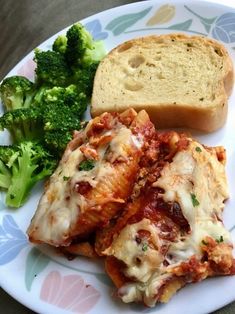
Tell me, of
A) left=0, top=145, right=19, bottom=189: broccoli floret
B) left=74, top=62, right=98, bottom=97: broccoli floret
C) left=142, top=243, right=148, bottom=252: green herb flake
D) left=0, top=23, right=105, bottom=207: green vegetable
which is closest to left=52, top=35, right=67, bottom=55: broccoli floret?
left=0, top=23, right=105, bottom=207: green vegetable

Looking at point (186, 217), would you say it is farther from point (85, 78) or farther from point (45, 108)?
point (85, 78)

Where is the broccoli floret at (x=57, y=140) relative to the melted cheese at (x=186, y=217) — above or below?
above

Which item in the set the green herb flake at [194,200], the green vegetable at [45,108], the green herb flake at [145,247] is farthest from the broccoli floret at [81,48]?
the green herb flake at [145,247]

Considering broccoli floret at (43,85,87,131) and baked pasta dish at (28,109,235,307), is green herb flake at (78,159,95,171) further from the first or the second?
broccoli floret at (43,85,87,131)

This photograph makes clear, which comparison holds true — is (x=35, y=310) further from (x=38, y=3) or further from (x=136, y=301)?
(x=38, y=3)

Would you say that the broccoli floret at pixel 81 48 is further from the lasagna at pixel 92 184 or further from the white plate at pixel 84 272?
the lasagna at pixel 92 184

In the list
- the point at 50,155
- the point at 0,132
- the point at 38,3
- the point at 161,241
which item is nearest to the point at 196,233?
the point at 161,241
